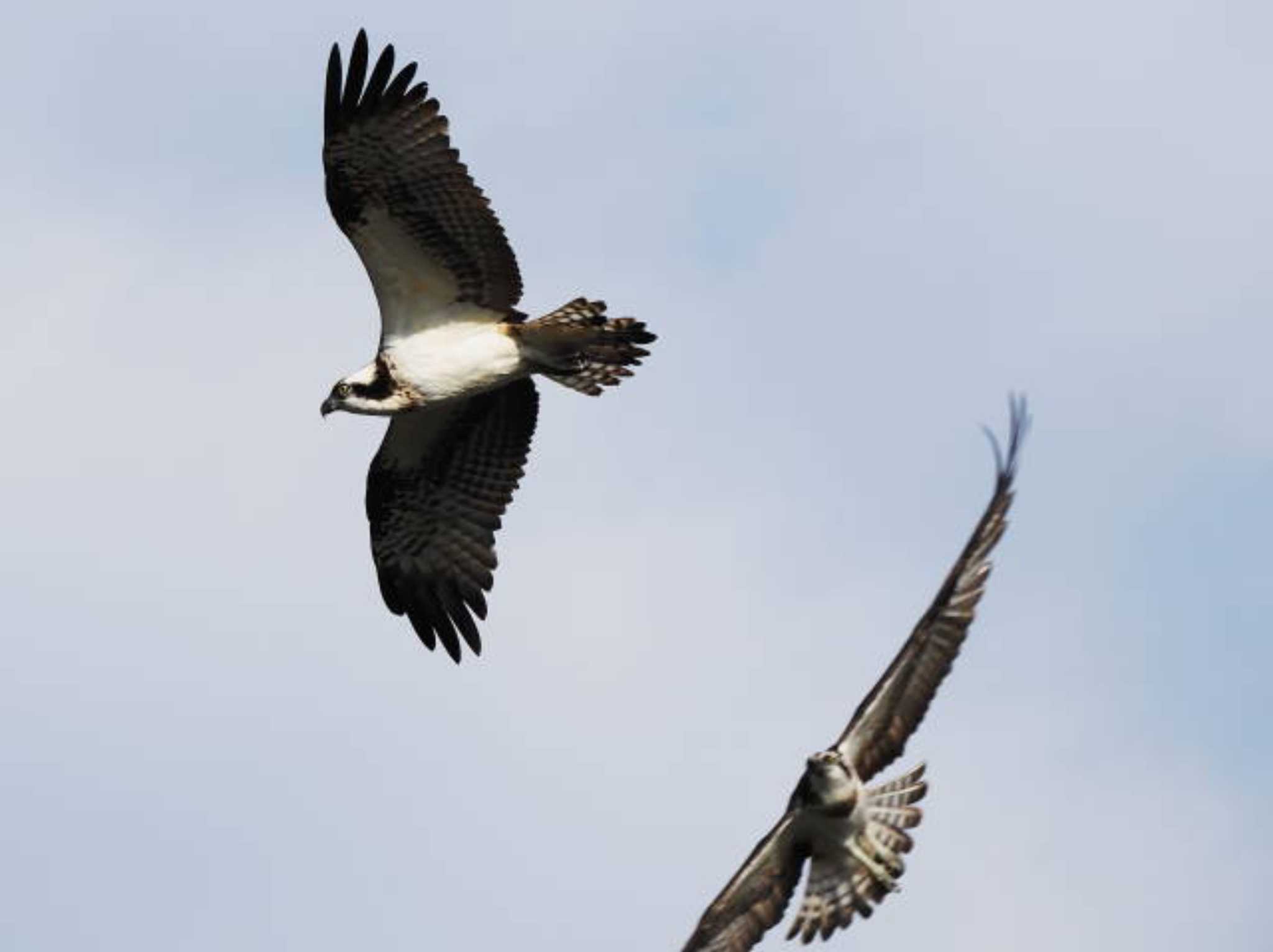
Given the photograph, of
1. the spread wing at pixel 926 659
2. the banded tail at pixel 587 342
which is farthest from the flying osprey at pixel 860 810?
the banded tail at pixel 587 342

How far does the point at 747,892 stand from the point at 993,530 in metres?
2.40

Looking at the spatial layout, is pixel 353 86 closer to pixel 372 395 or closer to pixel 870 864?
pixel 372 395

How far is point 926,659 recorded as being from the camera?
1709 cm

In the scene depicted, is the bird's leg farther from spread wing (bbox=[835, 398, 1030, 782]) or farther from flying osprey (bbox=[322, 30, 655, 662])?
flying osprey (bbox=[322, 30, 655, 662])

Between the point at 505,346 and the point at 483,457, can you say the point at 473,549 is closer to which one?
the point at 483,457

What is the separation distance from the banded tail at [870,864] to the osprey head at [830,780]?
1.10 ft

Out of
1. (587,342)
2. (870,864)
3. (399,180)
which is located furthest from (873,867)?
(399,180)

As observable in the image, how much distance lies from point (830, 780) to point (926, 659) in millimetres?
833

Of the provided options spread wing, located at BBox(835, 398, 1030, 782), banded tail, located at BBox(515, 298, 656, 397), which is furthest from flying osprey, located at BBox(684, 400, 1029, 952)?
banded tail, located at BBox(515, 298, 656, 397)

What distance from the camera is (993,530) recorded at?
17.0 m

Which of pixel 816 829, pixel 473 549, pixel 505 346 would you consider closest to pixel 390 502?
pixel 473 549

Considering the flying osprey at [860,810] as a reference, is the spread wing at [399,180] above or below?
above

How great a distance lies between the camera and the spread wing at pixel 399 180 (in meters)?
19.1

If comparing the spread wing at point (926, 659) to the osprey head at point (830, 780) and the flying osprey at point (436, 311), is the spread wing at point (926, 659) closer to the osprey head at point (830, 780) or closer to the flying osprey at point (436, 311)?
the osprey head at point (830, 780)
